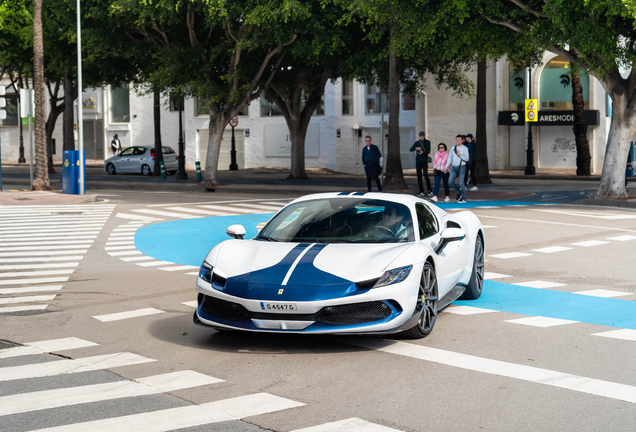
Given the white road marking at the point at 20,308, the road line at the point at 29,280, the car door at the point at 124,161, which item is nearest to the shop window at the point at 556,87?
the car door at the point at 124,161

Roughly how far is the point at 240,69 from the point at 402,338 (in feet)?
86.3

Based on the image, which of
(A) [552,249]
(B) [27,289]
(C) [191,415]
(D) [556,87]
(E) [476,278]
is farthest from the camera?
(D) [556,87]

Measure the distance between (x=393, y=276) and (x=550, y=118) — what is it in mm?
41457

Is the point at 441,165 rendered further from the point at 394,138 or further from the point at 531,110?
the point at 531,110

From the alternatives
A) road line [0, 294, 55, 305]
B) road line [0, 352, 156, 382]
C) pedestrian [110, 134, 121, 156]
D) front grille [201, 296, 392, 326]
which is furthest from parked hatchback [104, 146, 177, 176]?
front grille [201, 296, 392, 326]

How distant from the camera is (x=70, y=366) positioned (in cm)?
658

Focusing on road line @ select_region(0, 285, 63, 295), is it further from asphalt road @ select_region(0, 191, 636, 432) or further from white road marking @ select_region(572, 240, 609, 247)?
white road marking @ select_region(572, 240, 609, 247)

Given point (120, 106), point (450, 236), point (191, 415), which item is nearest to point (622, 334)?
point (450, 236)

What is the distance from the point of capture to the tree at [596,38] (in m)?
21.1

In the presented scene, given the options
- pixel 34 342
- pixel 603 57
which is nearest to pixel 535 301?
pixel 34 342

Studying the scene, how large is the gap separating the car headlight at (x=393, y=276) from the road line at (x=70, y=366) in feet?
6.38

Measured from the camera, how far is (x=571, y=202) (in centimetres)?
2447

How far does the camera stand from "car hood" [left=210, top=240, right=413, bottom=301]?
22.1 feet

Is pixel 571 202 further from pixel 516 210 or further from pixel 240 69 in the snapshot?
pixel 240 69
